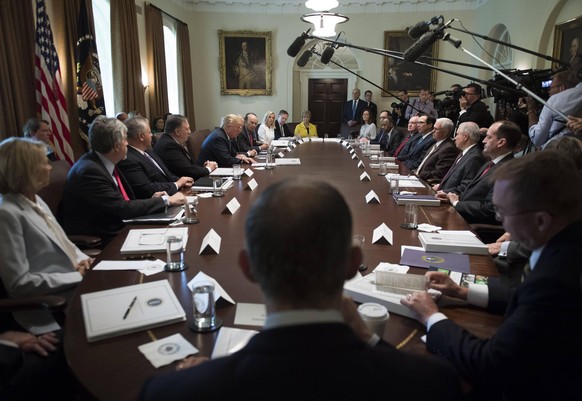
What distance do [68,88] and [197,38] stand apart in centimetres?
569

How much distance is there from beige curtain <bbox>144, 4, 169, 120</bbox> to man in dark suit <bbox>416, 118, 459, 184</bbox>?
582 centimetres

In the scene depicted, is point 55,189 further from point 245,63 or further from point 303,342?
point 245,63

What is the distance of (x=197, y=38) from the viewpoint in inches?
444

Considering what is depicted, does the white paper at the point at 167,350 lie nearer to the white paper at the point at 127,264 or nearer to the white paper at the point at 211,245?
the white paper at the point at 127,264

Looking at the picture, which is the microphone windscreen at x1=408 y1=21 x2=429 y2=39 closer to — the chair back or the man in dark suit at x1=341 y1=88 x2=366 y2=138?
the chair back

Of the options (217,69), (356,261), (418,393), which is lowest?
(418,393)

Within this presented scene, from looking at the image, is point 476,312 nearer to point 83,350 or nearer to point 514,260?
point 514,260

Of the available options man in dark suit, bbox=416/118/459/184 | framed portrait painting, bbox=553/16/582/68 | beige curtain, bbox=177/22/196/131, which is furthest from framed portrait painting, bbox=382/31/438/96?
man in dark suit, bbox=416/118/459/184

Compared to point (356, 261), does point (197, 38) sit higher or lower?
higher

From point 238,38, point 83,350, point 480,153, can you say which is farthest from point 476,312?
point 238,38

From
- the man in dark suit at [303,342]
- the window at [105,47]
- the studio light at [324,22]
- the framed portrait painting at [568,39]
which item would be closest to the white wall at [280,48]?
the window at [105,47]

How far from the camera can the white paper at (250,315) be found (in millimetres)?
1364

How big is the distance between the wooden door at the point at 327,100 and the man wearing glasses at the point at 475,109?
5880mm

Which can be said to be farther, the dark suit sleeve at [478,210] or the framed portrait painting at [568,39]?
the framed portrait painting at [568,39]
